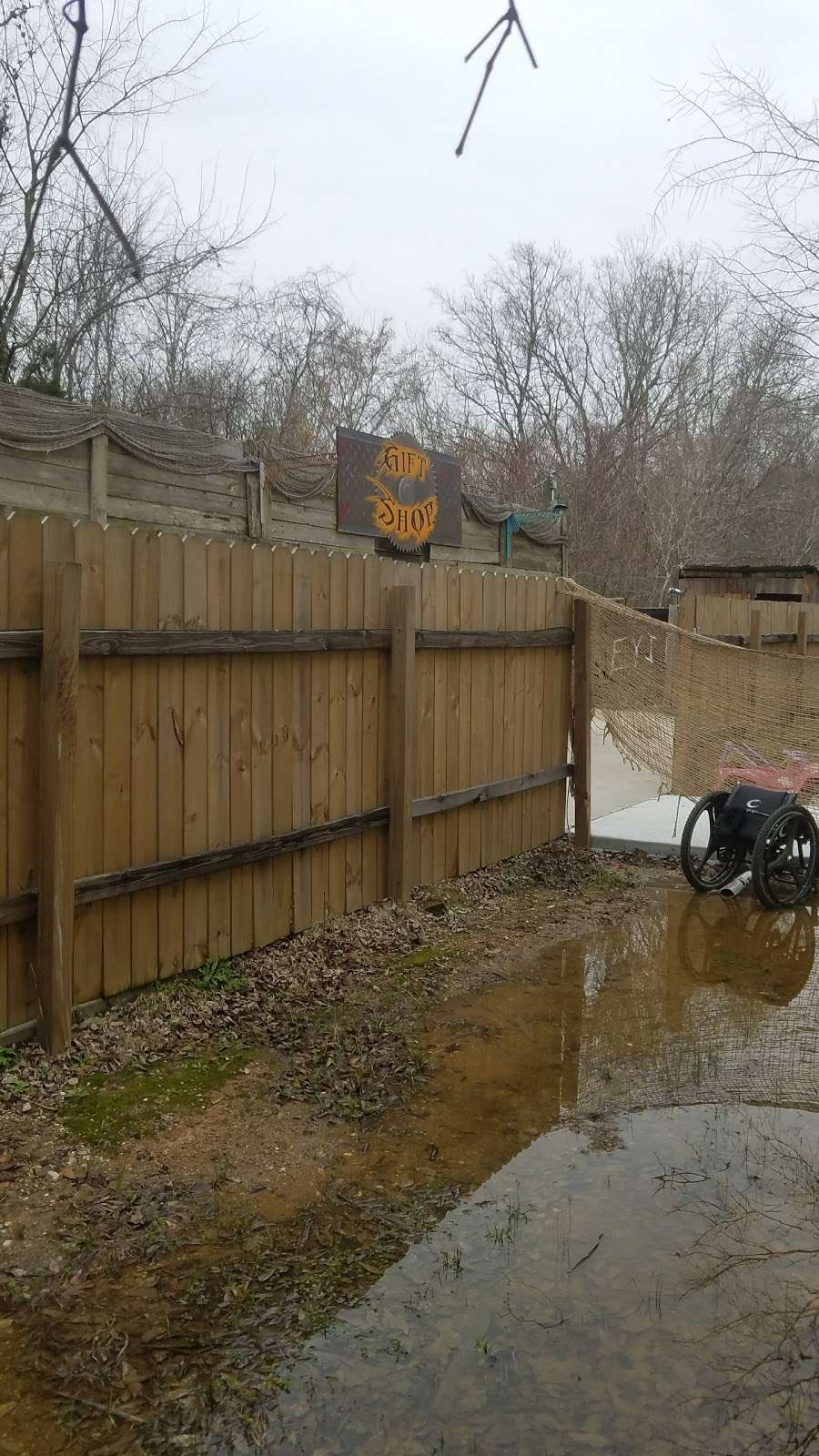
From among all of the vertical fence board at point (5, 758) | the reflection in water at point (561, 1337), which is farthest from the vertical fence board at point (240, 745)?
the reflection in water at point (561, 1337)

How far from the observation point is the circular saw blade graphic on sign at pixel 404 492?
40.1 feet

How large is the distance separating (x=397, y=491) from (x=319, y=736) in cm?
737

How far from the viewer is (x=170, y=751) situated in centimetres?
480

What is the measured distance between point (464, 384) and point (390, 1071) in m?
27.7

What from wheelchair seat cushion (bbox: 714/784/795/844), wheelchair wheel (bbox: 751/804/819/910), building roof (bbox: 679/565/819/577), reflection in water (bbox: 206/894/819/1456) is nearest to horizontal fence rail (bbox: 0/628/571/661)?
wheelchair seat cushion (bbox: 714/784/795/844)

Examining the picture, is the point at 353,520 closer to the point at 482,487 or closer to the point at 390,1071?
the point at 390,1071

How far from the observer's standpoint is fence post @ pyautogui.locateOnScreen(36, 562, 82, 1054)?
4086 millimetres

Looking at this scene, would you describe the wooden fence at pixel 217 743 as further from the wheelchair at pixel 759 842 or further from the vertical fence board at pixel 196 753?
the wheelchair at pixel 759 842

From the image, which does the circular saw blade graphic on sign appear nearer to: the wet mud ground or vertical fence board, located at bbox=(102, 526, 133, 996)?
the wet mud ground

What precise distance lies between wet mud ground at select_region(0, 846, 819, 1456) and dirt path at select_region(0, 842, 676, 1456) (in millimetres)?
11

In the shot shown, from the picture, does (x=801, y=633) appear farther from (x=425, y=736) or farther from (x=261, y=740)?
(x=261, y=740)

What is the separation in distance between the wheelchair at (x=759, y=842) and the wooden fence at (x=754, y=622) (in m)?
5.67

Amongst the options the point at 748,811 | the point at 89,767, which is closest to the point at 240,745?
the point at 89,767

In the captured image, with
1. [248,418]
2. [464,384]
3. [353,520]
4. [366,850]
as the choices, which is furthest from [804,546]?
Answer: [366,850]
